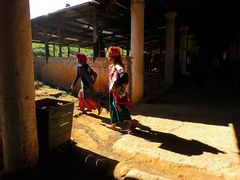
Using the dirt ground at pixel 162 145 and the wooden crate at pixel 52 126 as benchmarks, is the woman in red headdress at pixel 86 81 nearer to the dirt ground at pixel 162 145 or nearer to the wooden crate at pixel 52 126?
the dirt ground at pixel 162 145

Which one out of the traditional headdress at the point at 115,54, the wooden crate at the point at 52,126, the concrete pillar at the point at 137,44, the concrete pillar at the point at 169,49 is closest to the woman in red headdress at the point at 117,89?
the traditional headdress at the point at 115,54

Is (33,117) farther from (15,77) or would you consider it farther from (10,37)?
(10,37)

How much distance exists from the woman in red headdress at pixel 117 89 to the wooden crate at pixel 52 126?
3.43ft

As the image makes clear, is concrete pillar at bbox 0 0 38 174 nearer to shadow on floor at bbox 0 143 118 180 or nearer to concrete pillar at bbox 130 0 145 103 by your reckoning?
shadow on floor at bbox 0 143 118 180

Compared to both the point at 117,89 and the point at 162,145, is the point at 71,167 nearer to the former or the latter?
the point at 162,145

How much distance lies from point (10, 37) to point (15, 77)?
48 centimetres

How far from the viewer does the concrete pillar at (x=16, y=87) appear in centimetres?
299

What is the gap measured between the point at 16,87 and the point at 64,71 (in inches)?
313

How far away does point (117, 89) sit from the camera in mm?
4871

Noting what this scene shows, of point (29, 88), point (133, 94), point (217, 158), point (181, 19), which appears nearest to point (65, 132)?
point (29, 88)

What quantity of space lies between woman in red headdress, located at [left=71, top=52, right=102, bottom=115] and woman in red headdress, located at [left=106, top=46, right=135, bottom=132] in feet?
4.54

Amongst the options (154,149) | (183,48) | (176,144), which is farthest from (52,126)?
(183,48)

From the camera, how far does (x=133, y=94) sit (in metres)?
8.15

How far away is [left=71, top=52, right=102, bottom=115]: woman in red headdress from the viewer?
6.27 meters
